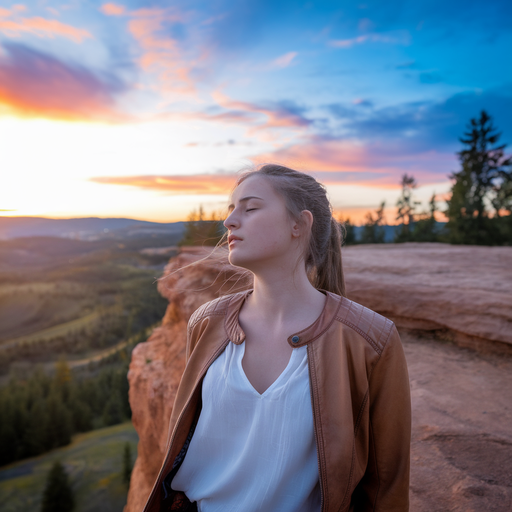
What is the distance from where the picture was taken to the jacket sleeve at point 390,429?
5.06 ft

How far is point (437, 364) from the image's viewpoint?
370cm

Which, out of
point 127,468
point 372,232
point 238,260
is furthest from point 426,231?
point 238,260

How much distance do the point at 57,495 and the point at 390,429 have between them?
26507mm

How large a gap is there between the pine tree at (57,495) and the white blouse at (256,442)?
83.7 ft

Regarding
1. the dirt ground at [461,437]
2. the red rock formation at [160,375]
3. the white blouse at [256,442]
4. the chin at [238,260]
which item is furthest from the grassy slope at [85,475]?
the chin at [238,260]

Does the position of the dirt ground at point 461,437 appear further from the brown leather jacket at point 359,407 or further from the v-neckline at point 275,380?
the v-neckline at point 275,380

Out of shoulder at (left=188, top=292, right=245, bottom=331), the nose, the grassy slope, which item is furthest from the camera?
the grassy slope

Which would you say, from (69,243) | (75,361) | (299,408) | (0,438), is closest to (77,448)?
(0,438)

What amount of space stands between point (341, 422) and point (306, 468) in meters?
0.29

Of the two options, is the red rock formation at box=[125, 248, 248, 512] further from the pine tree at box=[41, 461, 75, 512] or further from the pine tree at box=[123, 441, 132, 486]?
the pine tree at box=[41, 461, 75, 512]

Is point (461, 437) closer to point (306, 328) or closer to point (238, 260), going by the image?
point (306, 328)

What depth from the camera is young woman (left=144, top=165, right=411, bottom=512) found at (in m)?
1.51

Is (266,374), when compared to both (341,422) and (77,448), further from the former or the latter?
(77,448)

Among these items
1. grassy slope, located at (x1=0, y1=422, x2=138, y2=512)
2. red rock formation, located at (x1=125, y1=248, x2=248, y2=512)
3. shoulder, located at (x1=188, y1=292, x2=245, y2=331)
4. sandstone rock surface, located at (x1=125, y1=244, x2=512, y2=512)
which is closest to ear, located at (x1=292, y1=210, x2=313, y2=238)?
shoulder, located at (x1=188, y1=292, x2=245, y2=331)
